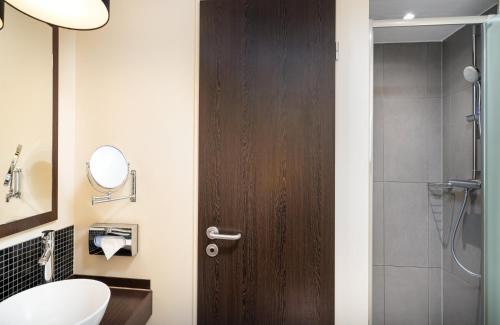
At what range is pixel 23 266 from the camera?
1.08 m

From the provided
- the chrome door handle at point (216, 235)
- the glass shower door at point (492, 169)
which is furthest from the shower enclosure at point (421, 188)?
the chrome door handle at point (216, 235)

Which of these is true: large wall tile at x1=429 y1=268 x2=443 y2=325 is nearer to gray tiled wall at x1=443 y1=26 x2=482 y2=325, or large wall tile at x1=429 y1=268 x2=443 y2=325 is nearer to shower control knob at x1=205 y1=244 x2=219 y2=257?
gray tiled wall at x1=443 y1=26 x2=482 y2=325

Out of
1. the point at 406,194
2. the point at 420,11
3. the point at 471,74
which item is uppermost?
the point at 420,11

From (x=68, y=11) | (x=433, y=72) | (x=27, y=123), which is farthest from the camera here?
(x=433, y=72)

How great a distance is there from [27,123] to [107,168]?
35 cm

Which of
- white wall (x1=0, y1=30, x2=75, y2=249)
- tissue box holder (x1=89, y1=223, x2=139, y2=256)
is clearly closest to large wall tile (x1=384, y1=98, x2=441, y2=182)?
tissue box holder (x1=89, y1=223, x2=139, y2=256)

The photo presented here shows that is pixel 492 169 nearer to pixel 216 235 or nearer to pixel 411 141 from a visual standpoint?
pixel 411 141

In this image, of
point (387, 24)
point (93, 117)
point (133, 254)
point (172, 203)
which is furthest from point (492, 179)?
point (93, 117)

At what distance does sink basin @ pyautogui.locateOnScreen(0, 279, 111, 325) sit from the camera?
917 millimetres

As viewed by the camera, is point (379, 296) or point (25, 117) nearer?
point (25, 117)

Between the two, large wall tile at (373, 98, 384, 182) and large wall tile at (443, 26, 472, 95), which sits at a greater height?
large wall tile at (443, 26, 472, 95)

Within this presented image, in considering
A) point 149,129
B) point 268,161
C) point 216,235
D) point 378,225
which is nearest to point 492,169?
point 378,225

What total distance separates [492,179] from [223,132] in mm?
1170

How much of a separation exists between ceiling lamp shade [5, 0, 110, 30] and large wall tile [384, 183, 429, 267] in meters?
1.76
